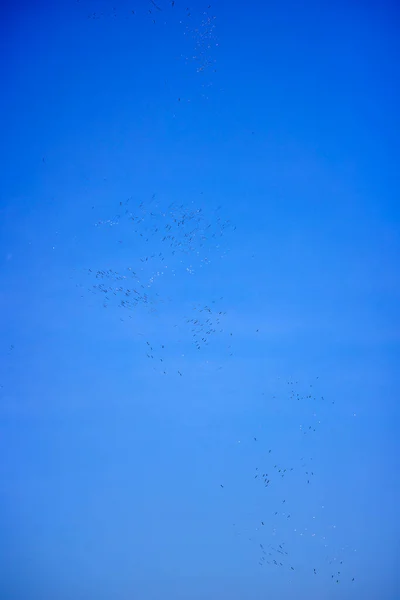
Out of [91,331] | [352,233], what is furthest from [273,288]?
[91,331]

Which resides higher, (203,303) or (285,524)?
(203,303)

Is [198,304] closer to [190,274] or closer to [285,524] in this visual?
[190,274]

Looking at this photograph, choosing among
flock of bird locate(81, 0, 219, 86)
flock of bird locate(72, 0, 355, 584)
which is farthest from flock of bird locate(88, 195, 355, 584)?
flock of bird locate(81, 0, 219, 86)

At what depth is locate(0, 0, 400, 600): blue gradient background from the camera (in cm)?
204

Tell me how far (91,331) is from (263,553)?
1.11m

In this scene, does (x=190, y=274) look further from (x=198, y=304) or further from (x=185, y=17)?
(x=185, y=17)

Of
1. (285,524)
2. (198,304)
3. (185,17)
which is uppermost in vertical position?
(185,17)

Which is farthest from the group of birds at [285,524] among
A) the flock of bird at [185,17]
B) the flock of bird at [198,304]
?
the flock of bird at [185,17]

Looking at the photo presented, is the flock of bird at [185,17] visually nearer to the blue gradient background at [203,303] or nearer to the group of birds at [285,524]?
the blue gradient background at [203,303]

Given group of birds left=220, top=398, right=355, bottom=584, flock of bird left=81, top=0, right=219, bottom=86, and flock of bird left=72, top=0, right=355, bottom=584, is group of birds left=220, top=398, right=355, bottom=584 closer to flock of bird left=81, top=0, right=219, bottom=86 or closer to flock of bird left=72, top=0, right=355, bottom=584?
flock of bird left=72, top=0, right=355, bottom=584

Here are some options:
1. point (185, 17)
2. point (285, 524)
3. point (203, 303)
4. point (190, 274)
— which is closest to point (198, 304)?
point (203, 303)

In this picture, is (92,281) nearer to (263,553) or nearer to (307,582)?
(263,553)

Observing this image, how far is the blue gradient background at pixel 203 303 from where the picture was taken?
2.04 metres

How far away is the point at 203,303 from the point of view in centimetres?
208
